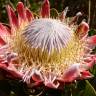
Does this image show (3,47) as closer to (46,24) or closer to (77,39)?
(46,24)

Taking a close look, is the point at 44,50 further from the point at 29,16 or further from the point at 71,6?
the point at 71,6

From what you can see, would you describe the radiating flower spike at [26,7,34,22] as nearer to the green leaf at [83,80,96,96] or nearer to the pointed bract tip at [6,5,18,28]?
the pointed bract tip at [6,5,18,28]

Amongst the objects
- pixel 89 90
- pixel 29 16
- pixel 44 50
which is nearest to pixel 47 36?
pixel 44 50

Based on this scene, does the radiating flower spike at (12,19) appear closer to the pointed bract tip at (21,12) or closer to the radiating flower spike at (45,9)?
the pointed bract tip at (21,12)

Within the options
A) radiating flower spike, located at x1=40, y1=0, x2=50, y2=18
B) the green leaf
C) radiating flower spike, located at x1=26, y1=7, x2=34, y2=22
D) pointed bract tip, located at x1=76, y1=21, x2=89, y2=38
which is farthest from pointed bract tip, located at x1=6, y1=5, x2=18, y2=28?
the green leaf

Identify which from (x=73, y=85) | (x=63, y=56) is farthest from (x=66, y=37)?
(x=73, y=85)

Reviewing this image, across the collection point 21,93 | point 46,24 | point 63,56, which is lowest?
point 21,93

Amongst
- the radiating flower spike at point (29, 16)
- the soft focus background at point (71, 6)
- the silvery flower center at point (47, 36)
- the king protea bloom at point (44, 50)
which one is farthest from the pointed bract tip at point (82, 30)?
the soft focus background at point (71, 6)

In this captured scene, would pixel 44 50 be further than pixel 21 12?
No
